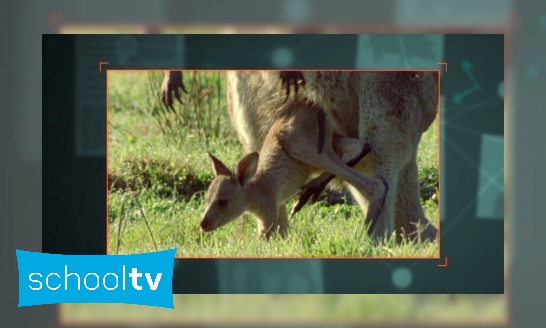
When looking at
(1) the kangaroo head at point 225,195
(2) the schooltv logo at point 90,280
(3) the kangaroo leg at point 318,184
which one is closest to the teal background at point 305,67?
(2) the schooltv logo at point 90,280

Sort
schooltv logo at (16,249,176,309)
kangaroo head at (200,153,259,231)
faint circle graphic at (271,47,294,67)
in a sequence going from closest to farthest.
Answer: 1. schooltv logo at (16,249,176,309)
2. faint circle graphic at (271,47,294,67)
3. kangaroo head at (200,153,259,231)

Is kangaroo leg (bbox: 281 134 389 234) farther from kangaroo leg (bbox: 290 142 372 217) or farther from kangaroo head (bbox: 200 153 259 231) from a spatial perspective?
kangaroo head (bbox: 200 153 259 231)

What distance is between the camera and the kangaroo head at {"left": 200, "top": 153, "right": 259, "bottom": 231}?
8.80 m

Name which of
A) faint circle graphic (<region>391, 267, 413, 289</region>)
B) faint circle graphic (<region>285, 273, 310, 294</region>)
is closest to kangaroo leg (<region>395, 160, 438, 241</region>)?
faint circle graphic (<region>391, 267, 413, 289</region>)

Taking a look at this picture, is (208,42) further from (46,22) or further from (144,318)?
(144,318)

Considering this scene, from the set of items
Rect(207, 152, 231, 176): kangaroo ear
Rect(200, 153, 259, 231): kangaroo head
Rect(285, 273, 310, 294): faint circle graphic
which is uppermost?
Rect(207, 152, 231, 176): kangaroo ear

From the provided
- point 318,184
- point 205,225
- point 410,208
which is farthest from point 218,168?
point 410,208

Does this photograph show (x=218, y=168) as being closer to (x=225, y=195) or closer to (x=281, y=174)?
(x=225, y=195)

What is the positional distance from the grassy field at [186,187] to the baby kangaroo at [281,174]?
87 mm

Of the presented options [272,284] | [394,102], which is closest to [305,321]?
[272,284]

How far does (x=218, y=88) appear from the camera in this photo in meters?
8.88

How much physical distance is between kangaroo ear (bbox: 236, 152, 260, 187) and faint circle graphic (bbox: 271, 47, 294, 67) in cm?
63

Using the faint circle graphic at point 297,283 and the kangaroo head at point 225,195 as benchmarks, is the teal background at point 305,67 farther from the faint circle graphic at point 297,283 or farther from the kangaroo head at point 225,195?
the kangaroo head at point 225,195

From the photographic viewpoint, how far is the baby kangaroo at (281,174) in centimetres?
881
